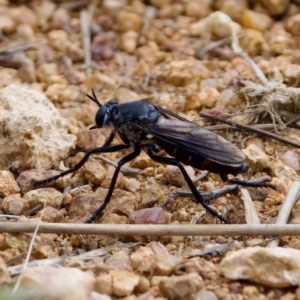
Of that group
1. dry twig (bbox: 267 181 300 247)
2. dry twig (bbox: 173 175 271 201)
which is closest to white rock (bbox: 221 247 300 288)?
dry twig (bbox: 267 181 300 247)

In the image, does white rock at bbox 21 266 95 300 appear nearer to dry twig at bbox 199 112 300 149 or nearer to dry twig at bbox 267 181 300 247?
dry twig at bbox 267 181 300 247

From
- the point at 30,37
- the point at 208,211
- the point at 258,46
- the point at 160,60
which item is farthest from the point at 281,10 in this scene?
the point at 208,211

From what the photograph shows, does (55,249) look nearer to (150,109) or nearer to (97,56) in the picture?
(150,109)

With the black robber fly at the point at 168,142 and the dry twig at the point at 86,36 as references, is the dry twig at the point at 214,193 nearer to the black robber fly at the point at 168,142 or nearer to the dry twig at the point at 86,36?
the black robber fly at the point at 168,142

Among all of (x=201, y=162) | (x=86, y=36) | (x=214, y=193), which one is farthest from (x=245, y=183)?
(x=86, y=36)

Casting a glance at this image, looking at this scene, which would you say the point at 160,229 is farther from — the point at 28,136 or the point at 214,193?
the point at 28,136

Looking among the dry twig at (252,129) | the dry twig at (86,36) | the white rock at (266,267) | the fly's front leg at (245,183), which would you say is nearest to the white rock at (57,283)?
the white rock at (266,267)
